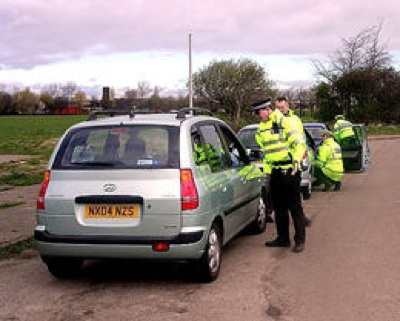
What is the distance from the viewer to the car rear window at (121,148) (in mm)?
6445

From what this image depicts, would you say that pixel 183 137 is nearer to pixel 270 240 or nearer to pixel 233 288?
pixel 233 288

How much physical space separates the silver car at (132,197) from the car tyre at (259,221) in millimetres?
2236

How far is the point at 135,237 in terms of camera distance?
621cm

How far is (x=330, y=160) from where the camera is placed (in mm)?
14211

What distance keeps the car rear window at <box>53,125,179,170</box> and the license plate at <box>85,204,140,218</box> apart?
40 cm

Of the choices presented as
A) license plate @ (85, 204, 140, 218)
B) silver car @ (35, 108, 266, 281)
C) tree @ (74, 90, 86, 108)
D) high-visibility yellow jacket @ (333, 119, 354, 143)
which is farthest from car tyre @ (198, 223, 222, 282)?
tree @ (74, 90, 86, 108)

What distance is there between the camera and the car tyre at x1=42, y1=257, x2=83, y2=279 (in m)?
6.71

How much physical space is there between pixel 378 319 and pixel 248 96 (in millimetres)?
30727

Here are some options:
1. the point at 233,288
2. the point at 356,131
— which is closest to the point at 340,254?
the point at 233,288

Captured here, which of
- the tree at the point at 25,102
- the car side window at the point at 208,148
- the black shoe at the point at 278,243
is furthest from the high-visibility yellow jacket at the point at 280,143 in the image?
the tree at the point at 25,102

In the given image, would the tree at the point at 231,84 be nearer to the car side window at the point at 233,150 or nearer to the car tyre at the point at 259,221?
the car tyre at the point at 259,221

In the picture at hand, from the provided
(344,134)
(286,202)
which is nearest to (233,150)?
(286,202)

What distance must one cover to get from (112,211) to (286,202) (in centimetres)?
280

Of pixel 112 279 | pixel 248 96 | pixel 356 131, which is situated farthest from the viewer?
pixel 248 96
